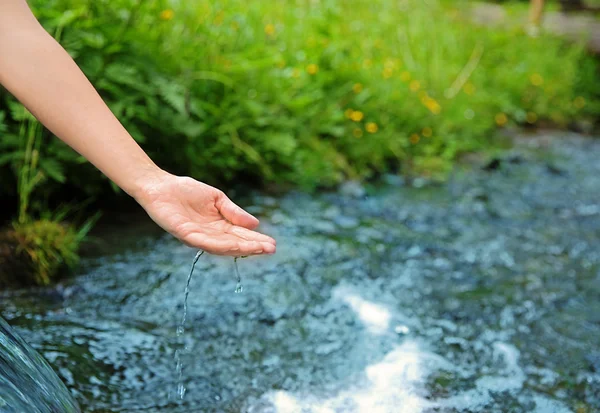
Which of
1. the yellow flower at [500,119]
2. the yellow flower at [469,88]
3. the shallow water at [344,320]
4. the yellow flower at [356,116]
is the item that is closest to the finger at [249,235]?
the shallow water at [344,320]

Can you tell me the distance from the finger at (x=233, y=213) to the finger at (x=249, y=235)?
2 centimetres

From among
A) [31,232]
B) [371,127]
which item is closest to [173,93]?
[31,232]

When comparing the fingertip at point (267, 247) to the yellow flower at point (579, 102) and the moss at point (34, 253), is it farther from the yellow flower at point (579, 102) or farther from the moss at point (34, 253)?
the yellow flower at point (579, 102)

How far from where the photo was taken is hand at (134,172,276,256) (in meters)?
1.57

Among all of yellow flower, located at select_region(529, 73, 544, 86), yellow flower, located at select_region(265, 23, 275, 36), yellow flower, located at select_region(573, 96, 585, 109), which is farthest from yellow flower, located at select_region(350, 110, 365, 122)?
yellow flower, located at select_region(573, 96, 585, 109)

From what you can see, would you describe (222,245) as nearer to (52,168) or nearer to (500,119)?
(52,168)

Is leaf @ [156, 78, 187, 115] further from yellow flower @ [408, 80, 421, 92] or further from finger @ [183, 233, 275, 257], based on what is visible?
yellow flower @ [408, 80, 421, 92]

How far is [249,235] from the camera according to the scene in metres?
1.69

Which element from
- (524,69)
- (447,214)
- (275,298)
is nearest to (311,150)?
(447,214)

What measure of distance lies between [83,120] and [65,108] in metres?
0.05

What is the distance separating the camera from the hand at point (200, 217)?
1569mm

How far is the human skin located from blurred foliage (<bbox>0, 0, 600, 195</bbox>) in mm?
1765

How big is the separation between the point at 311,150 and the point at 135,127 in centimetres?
171

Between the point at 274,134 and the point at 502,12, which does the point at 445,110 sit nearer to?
the point at 274,134
